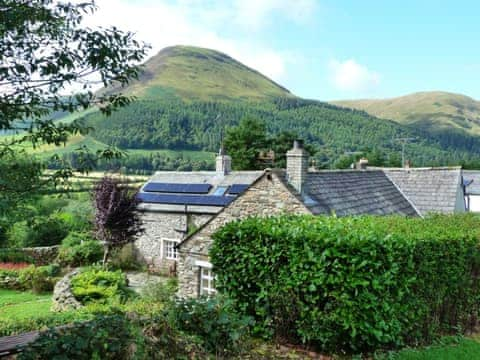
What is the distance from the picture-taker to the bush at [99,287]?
15430 millimetres

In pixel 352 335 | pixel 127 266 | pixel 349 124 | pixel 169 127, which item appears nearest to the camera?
pixel 352 335

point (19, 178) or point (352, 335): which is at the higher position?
point (19, 178)

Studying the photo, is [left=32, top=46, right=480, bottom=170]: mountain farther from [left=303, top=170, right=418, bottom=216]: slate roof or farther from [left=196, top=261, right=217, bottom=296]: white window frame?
[left=196, top=261, right=217, bottom=296]: white window frame

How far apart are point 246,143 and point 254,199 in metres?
45.8

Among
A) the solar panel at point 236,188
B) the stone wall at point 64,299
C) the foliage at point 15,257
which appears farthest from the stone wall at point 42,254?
the solar panel at point 236,188

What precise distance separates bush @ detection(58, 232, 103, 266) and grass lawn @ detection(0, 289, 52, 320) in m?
4.39

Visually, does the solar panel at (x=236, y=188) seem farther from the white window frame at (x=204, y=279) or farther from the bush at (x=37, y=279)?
the white window frame at (x=204, y=279)

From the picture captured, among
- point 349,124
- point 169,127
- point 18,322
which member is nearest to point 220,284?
point 18,322

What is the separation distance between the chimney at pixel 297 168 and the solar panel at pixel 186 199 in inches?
357

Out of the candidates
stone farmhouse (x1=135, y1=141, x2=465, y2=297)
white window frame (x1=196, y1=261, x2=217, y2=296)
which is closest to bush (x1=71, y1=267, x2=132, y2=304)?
stone farmhouse (x1=135, y1=141, x2=465, y2=297)

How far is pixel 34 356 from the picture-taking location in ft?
13.3

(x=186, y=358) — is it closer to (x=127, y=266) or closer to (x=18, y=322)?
(x=18, y=322)

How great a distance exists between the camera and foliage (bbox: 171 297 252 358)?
5.28m

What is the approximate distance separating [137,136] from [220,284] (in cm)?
7961
